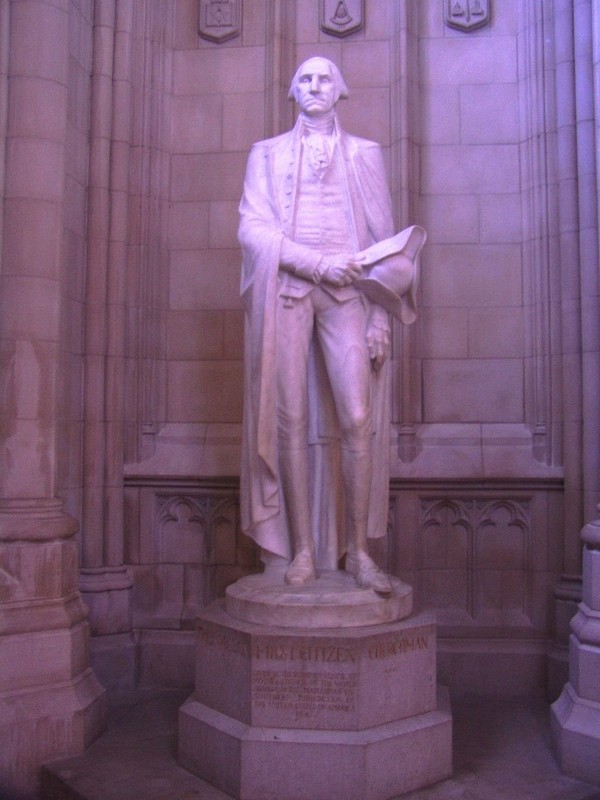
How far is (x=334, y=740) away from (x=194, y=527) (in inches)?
92.0

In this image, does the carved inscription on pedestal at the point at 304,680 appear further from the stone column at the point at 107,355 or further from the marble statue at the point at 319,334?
the stone column at the point at 107,355

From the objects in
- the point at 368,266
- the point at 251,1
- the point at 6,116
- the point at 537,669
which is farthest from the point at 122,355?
the point at 537,669

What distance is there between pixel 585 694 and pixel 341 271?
97.4 inches

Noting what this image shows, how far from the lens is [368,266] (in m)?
4.22

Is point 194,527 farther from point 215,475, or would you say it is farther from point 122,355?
point 122,355

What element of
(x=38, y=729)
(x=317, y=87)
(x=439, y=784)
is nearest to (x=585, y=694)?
(x=439, y=784)

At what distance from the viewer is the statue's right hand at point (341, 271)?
4.19 metres

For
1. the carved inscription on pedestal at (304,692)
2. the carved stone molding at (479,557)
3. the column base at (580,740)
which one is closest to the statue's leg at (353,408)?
the carved inscription on pedestal at (304,692)

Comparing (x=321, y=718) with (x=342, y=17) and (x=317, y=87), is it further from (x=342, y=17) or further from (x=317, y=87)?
(x=342, y=17)

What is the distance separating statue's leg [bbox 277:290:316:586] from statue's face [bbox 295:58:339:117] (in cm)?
104

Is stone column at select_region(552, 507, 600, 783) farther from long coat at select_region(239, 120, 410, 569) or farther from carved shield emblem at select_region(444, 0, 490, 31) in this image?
carved shield emblem at select_region(444, 0, 490, 31)

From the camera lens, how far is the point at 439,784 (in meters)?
3.92

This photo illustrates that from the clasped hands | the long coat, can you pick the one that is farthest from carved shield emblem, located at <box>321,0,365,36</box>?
the clasped hands

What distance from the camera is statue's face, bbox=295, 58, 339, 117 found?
4402 mm
